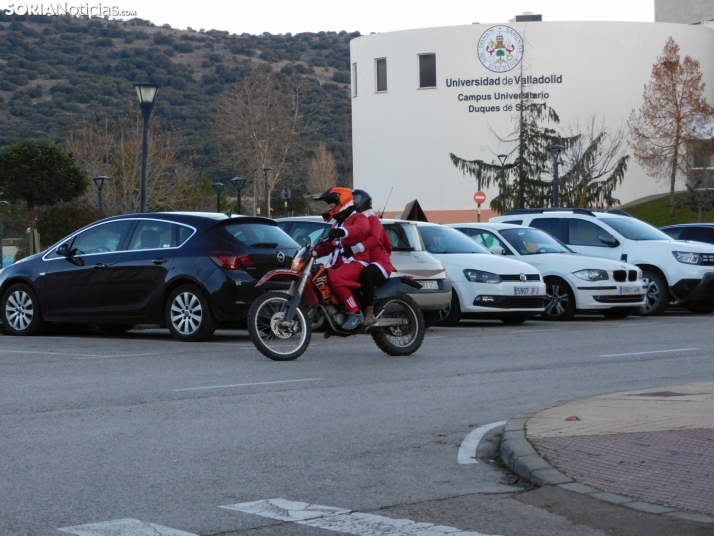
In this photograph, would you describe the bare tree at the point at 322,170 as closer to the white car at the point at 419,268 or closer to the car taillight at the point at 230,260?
the white car at the point at 419,268

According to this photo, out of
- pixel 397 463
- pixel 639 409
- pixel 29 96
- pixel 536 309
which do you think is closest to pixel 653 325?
pixel 536 309

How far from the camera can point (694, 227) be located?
25.5 m

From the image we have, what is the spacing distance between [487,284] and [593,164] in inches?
2126

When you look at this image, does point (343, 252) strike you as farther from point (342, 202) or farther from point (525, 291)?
point (525, 291)

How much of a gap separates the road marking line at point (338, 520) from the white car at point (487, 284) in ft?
40.9

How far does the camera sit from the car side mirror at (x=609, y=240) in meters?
21.8

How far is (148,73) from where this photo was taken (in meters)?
99.1

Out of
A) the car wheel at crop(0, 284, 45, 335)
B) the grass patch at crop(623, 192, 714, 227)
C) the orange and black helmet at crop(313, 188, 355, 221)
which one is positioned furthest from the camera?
the grass patch at crop(623, 192, 714, 227)

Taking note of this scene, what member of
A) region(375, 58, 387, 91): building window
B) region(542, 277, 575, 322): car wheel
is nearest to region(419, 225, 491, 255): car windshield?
region(542, 277, 575, 322): car wheel

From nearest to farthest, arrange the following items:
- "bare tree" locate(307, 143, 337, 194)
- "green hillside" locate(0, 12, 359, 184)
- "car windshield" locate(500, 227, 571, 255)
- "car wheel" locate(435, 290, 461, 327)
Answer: "car wheel" locate(435, 290, 461, 327)
"car windshield" locate(500, 227, 571, 255)
"green hillside" locate(0, 12, 359, 184)
"bare tree" locate(307, 143, 337, 194)

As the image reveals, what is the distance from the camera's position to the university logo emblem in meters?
74.8

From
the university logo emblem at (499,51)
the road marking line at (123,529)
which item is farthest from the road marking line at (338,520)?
the university logo emblem at (499,51)

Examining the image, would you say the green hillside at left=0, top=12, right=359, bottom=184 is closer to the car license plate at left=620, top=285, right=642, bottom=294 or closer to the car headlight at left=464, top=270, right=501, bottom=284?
the car license plate at left=620, top=285, right=642, bottom=294

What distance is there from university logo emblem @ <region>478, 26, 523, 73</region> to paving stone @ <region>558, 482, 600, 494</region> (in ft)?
231
